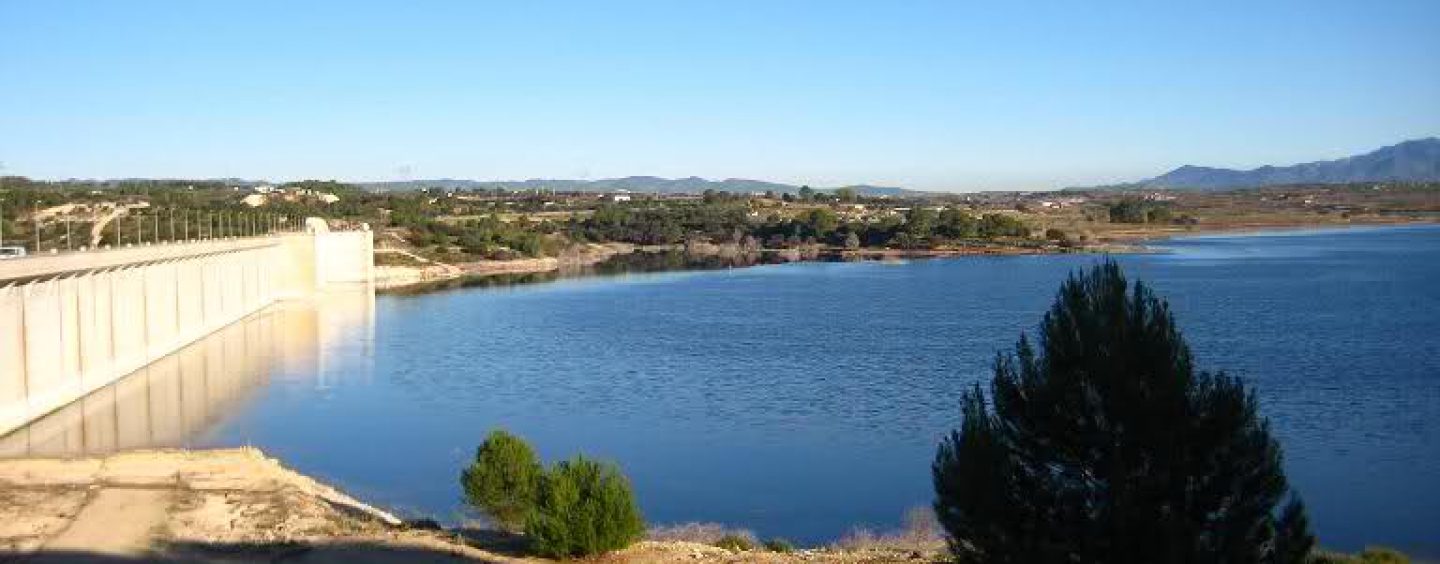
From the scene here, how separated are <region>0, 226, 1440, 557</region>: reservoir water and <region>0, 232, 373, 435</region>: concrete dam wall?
913mm

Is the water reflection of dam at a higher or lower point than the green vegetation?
lower

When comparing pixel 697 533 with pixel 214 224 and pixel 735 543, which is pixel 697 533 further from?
pixel 214 224

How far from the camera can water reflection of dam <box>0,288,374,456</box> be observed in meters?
32.4

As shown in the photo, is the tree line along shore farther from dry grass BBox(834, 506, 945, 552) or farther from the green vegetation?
dry grass BBox(834, 506, 945, 552)

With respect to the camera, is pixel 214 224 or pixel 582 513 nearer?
pixel 582 513

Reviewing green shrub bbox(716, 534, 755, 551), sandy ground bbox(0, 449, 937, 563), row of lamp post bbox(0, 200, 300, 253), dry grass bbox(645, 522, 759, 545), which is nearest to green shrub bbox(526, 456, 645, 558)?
sandy ground bbox(0, 449, 937, 563)

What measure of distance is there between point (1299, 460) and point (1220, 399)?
19.0m

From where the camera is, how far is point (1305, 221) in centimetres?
17900

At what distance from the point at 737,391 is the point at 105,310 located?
20.0 m

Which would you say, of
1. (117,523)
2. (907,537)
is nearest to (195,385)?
(117,523)

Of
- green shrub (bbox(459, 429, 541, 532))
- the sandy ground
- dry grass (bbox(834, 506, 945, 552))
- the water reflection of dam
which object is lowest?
the water reflection of dam

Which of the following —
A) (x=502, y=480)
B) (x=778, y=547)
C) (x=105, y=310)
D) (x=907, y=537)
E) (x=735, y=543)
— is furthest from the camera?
(x=105, y=310)

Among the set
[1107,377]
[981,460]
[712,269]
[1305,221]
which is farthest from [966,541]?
[1305,221]

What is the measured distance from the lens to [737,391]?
1537 inches
